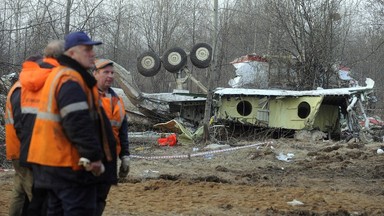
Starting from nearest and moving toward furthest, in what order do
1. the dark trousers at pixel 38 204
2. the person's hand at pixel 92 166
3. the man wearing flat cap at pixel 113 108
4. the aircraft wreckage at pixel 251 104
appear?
1. the person's hand at pixel 92 166
2. the dark trousers at pixel 38 204
3. the man wearing flat cap at pixel 113 108
4. the aircraft wreckage at pixel 251 104

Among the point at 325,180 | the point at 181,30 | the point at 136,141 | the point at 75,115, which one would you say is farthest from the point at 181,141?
the point at 181,30

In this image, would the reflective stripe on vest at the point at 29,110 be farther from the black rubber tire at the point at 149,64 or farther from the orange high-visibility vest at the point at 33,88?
the black rubber tire at the point at 149,64

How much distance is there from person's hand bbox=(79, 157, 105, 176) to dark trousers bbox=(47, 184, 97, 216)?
0.16m

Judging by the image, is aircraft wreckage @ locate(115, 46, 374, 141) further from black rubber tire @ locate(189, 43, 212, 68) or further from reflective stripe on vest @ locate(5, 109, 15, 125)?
reflective stripe on vest @ locate(5, 109, 15, 125)

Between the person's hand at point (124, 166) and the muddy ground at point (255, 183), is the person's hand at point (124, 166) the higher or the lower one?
the higher one

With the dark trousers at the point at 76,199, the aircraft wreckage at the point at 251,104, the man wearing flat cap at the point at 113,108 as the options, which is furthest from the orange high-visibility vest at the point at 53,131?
the aircraft wreckage at the point at 251,104

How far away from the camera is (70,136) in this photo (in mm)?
3242

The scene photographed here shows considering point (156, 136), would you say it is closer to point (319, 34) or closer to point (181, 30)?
point (319, 34)

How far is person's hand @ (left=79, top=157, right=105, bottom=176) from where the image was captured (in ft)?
10.6

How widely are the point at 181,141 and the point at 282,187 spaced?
8.58m

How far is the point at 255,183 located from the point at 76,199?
6.18m

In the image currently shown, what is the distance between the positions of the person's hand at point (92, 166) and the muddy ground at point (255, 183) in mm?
3147

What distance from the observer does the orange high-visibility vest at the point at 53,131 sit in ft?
10.8

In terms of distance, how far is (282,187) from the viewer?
338 inches
